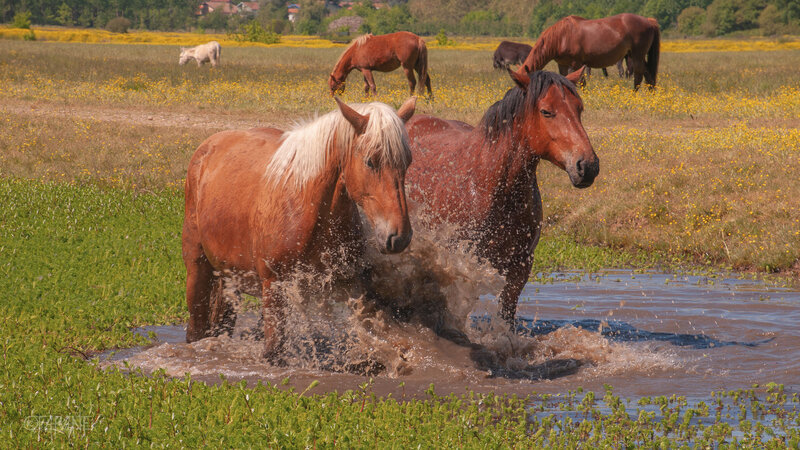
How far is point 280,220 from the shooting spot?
6035mm

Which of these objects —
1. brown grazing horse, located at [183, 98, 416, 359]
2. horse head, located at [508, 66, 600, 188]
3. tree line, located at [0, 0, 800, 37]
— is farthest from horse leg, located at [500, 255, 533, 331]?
tree line, located at [0, 0, 800, 37]

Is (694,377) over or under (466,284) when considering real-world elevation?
under

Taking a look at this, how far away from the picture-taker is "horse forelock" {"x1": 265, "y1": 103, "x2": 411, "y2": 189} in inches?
214

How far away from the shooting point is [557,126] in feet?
21.7

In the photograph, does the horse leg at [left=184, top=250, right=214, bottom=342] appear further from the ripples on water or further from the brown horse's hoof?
the brown horse's hoof

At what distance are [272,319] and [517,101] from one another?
255 centimetres

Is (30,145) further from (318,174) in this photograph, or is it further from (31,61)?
(31,61)

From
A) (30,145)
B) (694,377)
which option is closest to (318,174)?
(694,377)

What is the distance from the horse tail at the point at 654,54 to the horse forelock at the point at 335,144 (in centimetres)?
1731

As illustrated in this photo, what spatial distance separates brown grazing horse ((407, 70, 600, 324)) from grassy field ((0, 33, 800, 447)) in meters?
1.31

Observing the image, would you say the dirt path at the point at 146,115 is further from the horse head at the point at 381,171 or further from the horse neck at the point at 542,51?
the horse head at the point at 381,171

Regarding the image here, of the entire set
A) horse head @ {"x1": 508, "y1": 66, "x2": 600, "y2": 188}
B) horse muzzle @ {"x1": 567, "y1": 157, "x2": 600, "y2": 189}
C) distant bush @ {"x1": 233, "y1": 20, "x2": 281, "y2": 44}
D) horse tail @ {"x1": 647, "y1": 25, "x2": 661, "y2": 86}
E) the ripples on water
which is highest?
horse head @ {"x1": 508, "y1": 66, "x2": 600, "y2": 188}

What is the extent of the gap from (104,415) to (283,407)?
1.03 metres

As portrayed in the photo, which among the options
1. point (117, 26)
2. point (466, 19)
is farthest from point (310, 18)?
point (117, 26)
